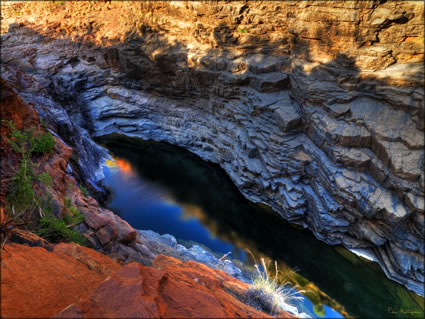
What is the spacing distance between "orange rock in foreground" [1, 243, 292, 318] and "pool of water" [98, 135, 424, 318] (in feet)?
15.8

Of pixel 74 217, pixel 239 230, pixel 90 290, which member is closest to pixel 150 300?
pixel 90 290

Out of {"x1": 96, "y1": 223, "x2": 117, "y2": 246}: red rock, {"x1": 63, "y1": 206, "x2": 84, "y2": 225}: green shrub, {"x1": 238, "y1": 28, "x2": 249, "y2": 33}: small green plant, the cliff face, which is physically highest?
{"x1": 238, "y1": 28, "x2": 249, "y2": 33}: small green plant

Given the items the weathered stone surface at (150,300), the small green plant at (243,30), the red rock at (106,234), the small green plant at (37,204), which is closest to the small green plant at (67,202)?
the small green plant at (37,204)

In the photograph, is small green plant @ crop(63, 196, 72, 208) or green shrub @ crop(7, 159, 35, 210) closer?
green shrub @ crop(7, 159, 35, 210)

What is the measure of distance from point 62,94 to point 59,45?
541 cm

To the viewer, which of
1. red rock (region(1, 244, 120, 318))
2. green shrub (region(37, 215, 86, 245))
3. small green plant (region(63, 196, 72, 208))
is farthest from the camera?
small green plant (region(63, 196, 72, 208))

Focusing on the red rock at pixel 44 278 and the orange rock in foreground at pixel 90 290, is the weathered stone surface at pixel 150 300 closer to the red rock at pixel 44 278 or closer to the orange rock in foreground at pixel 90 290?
the orange rock in foreground at pixel 90 290

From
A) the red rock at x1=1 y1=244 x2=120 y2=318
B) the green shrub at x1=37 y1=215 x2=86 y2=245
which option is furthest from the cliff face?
the red rock at x1=1 y1=244 x2=120 y2=318

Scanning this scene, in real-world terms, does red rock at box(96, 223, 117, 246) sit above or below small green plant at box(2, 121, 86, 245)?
below

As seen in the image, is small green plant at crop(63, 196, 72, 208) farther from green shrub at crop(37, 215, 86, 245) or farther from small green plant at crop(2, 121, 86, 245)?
green shrub at crop(37, 215, 86, 245)

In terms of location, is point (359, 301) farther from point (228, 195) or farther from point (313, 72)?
point (313, 72)

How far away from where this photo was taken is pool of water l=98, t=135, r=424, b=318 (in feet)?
24.5

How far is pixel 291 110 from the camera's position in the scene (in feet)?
35.0

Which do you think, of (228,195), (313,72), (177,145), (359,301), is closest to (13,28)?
(177,145)
